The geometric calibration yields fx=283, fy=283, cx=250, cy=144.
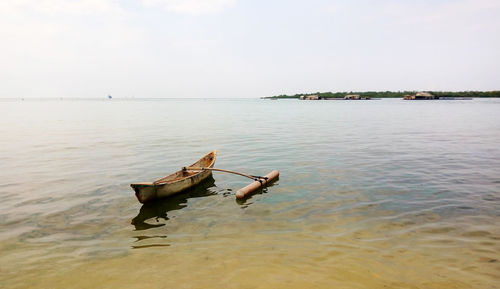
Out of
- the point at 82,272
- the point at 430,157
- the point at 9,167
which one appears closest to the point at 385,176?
the point at 430,157

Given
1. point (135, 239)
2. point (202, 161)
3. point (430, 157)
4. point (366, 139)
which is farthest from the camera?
point (366, 139)

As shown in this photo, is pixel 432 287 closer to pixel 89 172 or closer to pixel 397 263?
pixel 397 263

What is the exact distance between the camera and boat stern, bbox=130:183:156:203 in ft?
33.3

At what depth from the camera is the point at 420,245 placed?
743 centimetres

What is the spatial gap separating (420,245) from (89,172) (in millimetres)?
15567

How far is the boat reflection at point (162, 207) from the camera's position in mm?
9312

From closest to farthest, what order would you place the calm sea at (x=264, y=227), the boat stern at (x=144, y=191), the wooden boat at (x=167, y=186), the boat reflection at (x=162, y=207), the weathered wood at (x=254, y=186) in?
the calm sea at (x=264, y=227) → the boat reflection at (x=162, y=207) → the boat stern at (x=144, y=191) → the wooden boat at (x=167, y=186) → the weathered wood at (x=254, y=186)

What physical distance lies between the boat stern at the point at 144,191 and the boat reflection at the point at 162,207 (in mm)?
344

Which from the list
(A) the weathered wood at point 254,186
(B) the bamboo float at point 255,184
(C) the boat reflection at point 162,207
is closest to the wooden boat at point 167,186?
(C) the boat reflection at point 162,207

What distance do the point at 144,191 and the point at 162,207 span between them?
2.99 ft

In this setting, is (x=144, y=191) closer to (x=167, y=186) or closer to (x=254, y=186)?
(x=167, y=186)

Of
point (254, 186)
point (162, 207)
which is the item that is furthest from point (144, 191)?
point (254, 186)

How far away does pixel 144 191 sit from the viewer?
10.4 m

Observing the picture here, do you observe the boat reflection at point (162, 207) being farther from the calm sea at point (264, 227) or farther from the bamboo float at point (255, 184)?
the bamboo float at point (255, 184)
